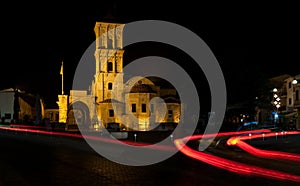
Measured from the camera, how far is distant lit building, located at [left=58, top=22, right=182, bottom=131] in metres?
61.2

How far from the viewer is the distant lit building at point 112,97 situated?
61.2 metres

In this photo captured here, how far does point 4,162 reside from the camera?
1598 centimetres

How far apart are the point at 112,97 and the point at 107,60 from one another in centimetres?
639

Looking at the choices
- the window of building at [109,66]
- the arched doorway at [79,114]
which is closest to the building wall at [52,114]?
the arched doorway at [79,114]

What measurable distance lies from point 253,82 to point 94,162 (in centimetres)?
2772

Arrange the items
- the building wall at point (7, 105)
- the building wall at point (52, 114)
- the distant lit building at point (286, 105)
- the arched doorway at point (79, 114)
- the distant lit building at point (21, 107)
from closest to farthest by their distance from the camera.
Answer: the distant lit building at point (286, 105) → the arched doorway at point (79, 114) → the building wall at point (52, 114) → the distant lit building at point (21, 107) → the building wall at point (7, 105)

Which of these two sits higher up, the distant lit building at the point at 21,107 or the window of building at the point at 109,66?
the window of building at the point at 109,66

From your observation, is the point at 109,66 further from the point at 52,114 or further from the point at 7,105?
the point at 7,105

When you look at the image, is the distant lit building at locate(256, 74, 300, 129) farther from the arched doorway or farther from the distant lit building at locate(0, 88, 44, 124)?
the distant lit building at locate(0, 88, 44, 124)

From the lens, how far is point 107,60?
207 feet

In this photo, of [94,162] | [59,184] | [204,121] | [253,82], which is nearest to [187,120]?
[204,121]

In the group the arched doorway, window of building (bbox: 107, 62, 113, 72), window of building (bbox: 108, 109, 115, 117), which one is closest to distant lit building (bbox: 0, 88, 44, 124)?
the arched doorway

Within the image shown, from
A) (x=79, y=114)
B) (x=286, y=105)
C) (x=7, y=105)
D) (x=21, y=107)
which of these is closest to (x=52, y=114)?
(x=21, y=107)

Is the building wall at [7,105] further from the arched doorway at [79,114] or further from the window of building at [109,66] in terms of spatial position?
the window of building at [109,66]
